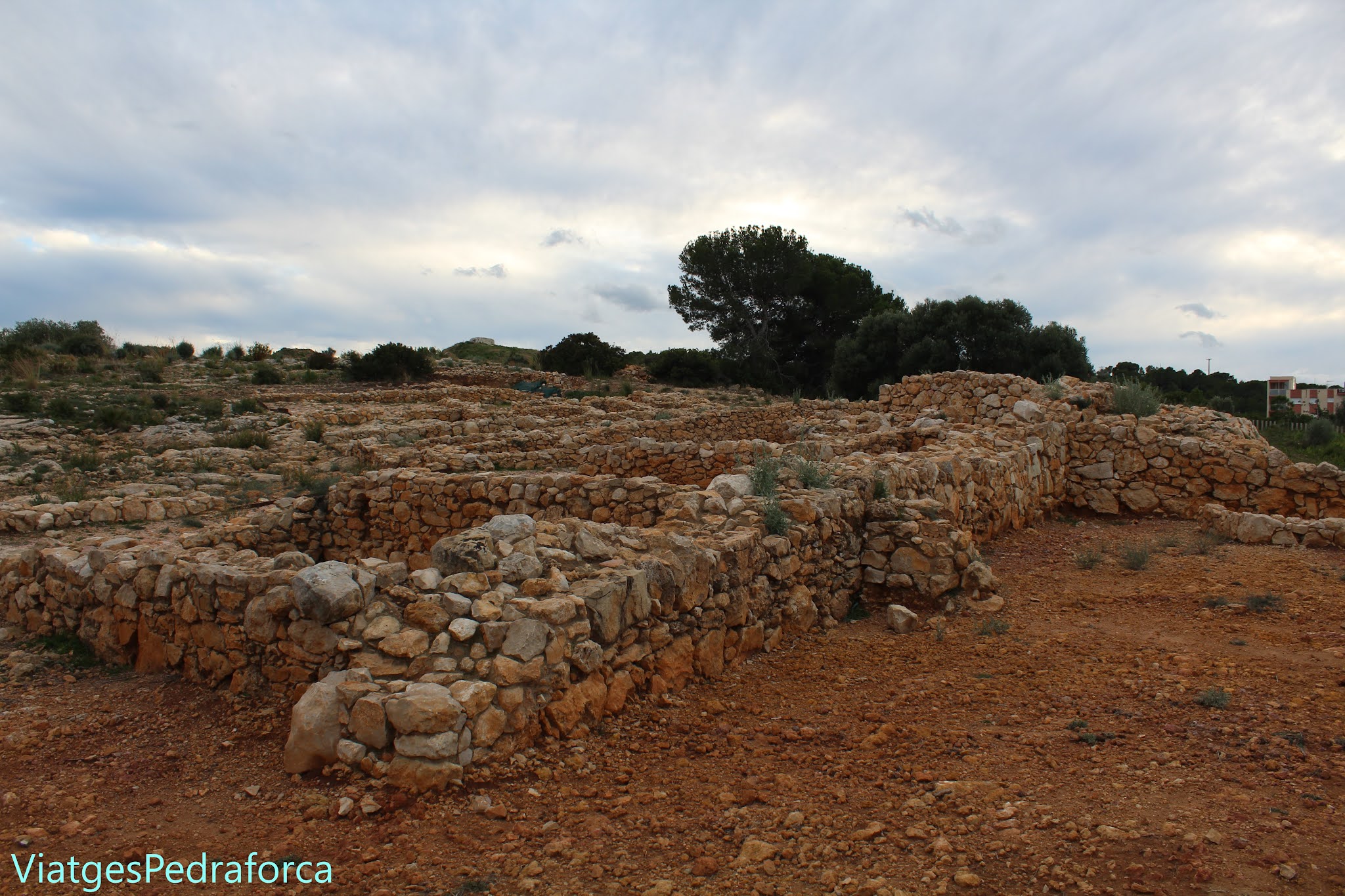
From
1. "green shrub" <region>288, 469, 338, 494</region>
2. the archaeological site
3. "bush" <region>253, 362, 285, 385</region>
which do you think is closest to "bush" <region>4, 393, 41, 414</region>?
"bush" <region>253, 362, 285, 385</region>

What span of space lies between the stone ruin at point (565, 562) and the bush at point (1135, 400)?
363 mm

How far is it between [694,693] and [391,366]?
21.8 meters

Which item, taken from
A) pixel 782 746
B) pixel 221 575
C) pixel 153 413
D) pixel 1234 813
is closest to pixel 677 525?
pixel 782 746

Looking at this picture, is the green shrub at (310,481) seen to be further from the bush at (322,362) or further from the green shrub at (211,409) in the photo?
the bush at (322,362)

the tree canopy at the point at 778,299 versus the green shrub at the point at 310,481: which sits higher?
the tree canopy at the point at 778,299

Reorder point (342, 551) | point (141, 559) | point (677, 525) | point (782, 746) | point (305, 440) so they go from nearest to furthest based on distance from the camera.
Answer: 1. point (782, 746)
2. point (141, 559)
3. point (677, 525)
4. point (342, 551)
5. point (305, 440)

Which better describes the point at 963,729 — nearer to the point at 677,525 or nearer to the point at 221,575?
the point at 677,525

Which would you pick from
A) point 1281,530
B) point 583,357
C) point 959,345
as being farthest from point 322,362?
point 1281,530

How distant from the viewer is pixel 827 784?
3.26 metres

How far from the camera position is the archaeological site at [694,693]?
2.75 meters

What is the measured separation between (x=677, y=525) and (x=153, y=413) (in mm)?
14495

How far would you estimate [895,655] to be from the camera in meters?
4.86

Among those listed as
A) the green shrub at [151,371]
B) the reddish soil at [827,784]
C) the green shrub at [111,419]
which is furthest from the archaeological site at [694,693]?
the green shrub at [151,371]

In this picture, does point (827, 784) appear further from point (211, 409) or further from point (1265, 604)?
point (211, 409)
